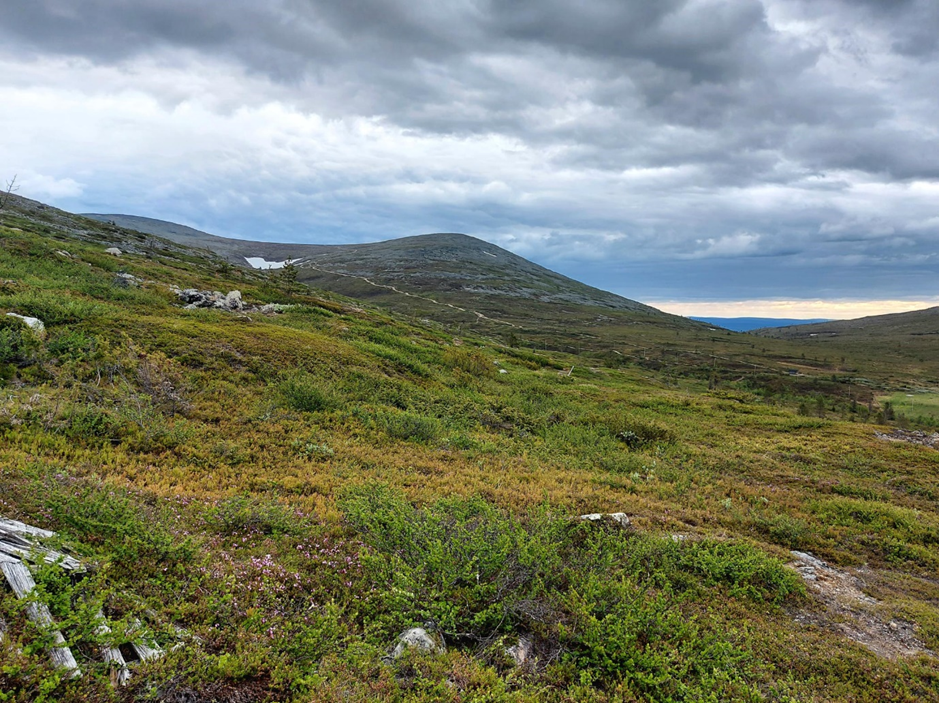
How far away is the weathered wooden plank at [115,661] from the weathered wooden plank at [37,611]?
215 mm

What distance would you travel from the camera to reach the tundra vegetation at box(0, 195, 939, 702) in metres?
4.90

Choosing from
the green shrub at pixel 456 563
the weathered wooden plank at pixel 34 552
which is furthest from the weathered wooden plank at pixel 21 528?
the green shrub at pixel 456 563

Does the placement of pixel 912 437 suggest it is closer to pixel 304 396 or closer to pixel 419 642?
pixel 419 642

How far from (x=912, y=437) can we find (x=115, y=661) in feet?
128

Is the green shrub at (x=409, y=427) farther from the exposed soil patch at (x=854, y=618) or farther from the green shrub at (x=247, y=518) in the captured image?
the exposed soil patch at (x=854, y=618)

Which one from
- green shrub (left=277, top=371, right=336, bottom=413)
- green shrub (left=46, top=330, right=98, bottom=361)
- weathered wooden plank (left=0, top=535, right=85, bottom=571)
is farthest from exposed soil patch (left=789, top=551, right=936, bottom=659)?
green shrub (left=46, top=330, right=98, bottom=361)

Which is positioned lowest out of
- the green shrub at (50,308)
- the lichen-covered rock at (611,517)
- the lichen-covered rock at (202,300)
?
the lichen-covered rock at (611,517)

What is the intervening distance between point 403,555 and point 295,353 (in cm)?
1589

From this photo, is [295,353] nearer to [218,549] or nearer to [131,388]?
[131,388]

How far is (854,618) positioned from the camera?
8.19 metres

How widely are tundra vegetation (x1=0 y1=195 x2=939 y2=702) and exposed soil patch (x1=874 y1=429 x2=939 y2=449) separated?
7.18 m

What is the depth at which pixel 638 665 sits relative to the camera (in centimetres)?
589

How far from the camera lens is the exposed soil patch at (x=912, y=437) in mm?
A: 25800

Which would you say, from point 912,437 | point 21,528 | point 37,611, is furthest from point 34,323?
point 912,437
